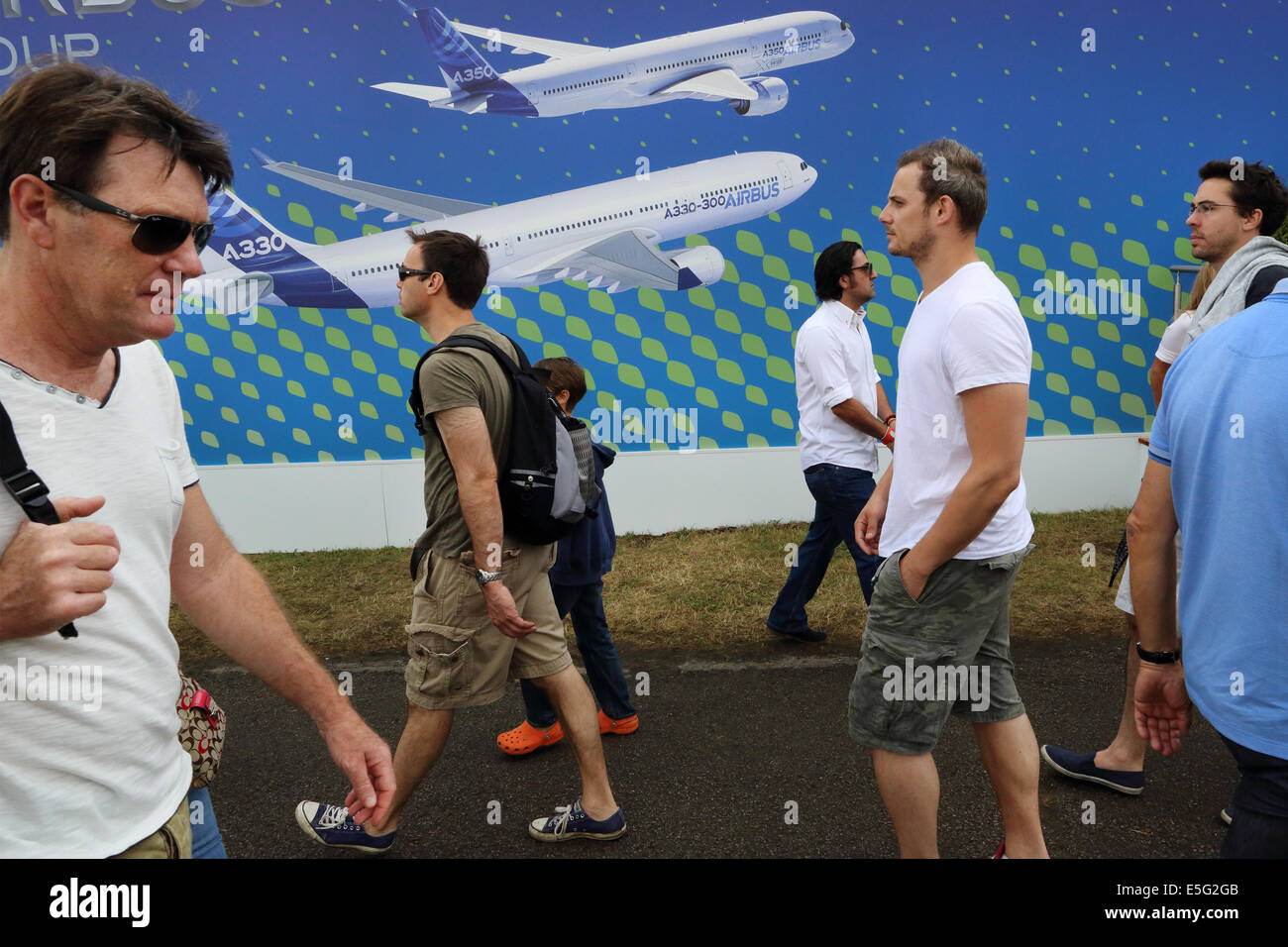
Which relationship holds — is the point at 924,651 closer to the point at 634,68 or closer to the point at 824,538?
the point at 824,538

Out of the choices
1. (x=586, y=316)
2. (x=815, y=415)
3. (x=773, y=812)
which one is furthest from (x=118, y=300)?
(x=586, y=316)

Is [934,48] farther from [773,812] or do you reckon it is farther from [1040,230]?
[773,812]

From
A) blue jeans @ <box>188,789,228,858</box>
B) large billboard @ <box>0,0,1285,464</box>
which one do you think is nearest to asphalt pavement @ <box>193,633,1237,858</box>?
blue jeans @ <box>188,789,228,858</box>

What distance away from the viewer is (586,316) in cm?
726

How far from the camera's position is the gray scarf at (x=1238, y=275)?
2.87 meters

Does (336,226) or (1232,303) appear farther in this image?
(336,226)

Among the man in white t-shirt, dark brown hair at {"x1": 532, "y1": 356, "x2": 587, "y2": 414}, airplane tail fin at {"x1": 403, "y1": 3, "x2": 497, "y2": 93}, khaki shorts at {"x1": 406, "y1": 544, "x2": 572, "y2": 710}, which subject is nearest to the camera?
the man in white t-shirt

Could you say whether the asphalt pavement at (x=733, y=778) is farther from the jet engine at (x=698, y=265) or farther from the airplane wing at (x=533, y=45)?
the airplane wing at (x=533, y=45)

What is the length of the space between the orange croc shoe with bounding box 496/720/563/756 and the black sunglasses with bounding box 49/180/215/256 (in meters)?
2.94

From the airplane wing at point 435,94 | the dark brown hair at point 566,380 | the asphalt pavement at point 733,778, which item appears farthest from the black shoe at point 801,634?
the airplane wing at point 435,94

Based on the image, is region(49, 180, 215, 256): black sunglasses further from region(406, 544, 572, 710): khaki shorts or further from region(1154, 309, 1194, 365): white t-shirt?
region(1154, 309, 1194, 365): white t-shirt

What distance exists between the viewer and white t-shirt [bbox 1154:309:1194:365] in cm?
387

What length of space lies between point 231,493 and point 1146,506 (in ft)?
22.3

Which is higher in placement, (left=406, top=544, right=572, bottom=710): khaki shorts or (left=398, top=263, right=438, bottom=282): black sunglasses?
(left=398, top=263, right=438, bottom=282): black sunglasses
